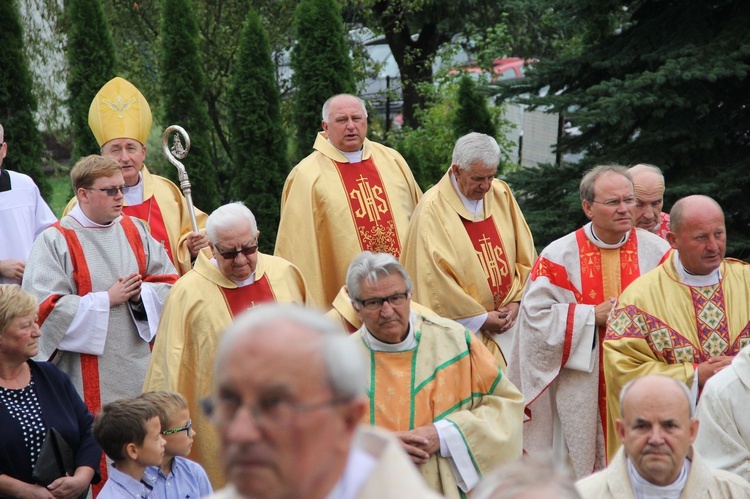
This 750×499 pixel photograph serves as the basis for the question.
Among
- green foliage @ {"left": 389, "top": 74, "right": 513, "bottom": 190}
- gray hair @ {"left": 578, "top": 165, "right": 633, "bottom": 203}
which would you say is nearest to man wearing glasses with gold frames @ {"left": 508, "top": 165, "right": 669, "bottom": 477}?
gray hair @ {"left": 578, "top": 165, "right": 633, "bottom": 203}

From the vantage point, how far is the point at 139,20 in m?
12.9

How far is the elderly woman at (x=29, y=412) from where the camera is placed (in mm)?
4828

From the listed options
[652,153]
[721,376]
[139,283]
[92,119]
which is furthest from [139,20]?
[721,376]

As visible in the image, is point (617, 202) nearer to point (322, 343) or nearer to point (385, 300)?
point (385, 300)

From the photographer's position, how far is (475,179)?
22.1 feet

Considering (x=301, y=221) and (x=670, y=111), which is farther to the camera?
(x=670, y=111)

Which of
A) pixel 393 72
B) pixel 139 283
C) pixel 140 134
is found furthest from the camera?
pixel 393 72

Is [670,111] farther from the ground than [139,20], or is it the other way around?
[139,20]

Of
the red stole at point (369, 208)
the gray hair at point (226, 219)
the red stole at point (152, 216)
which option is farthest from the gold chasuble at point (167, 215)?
the gray hair at point (226, 219)

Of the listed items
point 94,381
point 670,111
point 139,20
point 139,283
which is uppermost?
point 139,20

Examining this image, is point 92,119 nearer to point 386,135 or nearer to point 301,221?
point 301,221

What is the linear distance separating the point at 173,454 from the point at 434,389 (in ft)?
3.61

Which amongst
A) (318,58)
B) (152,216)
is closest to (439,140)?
(318,58)

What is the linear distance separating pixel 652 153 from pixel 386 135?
6.01 meters
